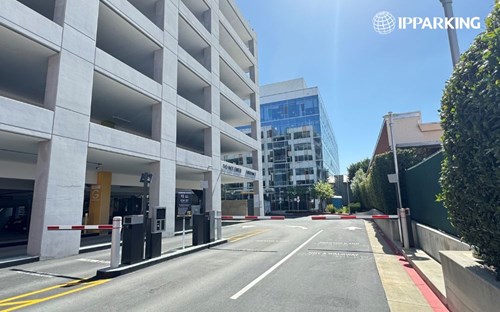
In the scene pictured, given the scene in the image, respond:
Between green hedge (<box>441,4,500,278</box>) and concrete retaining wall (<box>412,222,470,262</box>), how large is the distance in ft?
8.52

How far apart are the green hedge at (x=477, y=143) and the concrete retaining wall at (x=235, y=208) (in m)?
Answer: 34.2

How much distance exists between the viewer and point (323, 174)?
2403 inches

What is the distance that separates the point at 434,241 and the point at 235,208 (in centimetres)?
3149

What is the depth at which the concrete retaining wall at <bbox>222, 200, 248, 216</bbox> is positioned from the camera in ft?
124

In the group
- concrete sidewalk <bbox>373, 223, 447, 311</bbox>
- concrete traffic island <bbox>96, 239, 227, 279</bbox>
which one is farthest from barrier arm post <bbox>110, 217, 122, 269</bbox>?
concrete sidewalk <bbox>373, 223, 447, 311</bbox>

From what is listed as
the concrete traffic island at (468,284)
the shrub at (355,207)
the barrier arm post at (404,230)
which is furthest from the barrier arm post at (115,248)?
the shrub at (355,207)

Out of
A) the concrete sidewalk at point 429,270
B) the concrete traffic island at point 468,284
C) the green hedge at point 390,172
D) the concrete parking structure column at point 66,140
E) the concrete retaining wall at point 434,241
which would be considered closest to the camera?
the concrete traffic island at point 468,284

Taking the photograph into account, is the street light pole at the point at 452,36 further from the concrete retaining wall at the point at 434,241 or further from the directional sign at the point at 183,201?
the directional sign at the point at 183,201

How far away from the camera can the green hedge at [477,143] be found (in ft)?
10.5

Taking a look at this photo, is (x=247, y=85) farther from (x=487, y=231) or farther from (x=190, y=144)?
(x=487, y=231)

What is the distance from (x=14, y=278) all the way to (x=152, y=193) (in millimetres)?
9691

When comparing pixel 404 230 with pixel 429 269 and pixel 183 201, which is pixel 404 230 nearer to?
pixel 429 269

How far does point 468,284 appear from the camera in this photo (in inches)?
155

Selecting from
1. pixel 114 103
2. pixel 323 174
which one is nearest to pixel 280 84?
pixel 323 174
